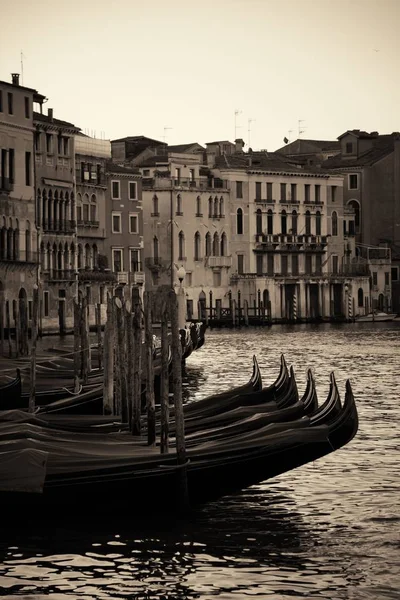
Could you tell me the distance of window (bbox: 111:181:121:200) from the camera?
59.9 meters

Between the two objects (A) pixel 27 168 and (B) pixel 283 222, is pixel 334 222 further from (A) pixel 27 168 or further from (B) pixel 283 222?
(A) pixel 27 168

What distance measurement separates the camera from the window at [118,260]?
60.8 m

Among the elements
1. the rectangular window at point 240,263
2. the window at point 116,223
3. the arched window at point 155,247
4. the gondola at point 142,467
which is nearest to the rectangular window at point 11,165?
the window at point 116,223

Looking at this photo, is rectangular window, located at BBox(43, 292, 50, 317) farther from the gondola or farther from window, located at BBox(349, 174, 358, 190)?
the gondola

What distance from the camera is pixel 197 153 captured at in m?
67.9

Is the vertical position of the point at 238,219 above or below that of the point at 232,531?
above

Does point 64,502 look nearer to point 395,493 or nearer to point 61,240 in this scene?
point 395,493

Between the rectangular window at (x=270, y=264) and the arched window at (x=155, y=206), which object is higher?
the arched window at (x=155, y=206)

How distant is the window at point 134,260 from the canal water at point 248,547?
4583cm

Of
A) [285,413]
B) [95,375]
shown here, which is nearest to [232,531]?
[285,413]

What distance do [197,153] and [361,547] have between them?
2242 inches

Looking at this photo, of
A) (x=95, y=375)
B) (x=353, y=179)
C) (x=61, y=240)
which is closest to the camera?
(x=95, y=375)

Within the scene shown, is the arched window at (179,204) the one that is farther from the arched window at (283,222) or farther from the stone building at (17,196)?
the stone building at (17,196)

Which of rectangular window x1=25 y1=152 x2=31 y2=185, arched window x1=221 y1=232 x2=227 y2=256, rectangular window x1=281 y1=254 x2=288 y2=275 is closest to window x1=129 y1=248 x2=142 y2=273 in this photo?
arched window x1=221 y1=232 x2=227 y2=256
